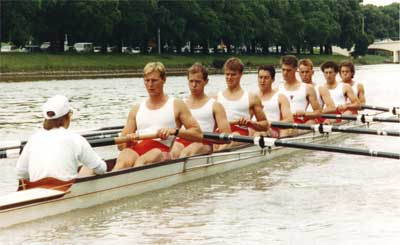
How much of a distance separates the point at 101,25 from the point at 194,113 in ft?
194

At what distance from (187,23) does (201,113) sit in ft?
245

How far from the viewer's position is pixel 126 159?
10.8 metres

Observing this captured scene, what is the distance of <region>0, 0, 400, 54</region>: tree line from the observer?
69.0 metres

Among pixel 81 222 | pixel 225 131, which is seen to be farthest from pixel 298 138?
pixel 81 222

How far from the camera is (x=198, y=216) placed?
1020 centimetres

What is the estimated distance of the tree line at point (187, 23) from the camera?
6900 centimetres

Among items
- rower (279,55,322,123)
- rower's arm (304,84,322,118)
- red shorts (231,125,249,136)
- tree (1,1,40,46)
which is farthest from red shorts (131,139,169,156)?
tree (1,1,40,46)

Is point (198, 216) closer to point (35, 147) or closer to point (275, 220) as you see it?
point (275, 220)

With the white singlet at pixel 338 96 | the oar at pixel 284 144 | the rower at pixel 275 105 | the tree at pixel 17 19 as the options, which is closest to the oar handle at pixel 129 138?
the oar at pixel 284 144

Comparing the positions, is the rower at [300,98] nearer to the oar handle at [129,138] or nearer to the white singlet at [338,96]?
the white singlet at [338,96]

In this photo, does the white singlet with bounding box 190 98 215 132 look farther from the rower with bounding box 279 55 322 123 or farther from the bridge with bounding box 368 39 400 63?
the bridge with bounding box 368 39 400 63

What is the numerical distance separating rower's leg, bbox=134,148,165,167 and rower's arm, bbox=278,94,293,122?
4836mm

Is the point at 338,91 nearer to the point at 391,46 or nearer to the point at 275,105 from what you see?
the point at 275,105

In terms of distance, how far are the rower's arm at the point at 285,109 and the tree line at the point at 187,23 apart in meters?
51.1
